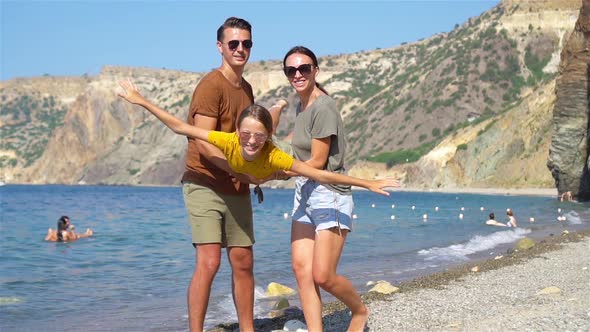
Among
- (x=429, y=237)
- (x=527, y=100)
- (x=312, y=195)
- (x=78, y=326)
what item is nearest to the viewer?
(x=312, y=195)

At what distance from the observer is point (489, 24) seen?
384ft

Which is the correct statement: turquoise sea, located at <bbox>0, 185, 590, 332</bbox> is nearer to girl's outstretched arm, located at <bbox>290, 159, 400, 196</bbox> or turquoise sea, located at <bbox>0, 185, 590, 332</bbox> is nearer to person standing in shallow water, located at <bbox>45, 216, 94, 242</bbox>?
person standing in shallow water, located at <bbox>45, 216, 94, 242</bbox>

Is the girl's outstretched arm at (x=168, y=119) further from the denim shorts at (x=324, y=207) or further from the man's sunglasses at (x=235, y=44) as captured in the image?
the denim shorts at (x=324, y=207)

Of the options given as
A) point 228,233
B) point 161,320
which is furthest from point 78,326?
point 228,233

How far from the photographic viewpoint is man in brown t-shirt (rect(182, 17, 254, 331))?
19.5 feet

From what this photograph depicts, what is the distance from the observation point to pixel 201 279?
19.8ft

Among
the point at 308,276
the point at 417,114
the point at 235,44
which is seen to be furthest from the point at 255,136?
the point at 417,114

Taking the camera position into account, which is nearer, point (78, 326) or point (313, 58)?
point (313, 58)

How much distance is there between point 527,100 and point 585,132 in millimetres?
32806

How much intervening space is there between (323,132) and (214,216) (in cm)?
108

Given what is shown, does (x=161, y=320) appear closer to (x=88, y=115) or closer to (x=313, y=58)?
(x=313, y=58)

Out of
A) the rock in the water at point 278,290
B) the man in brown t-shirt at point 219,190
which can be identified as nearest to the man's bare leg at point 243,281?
the man in brown t-shirt at point 219,190

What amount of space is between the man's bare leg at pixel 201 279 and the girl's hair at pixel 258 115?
1.06m

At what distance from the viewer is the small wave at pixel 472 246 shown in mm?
17469
